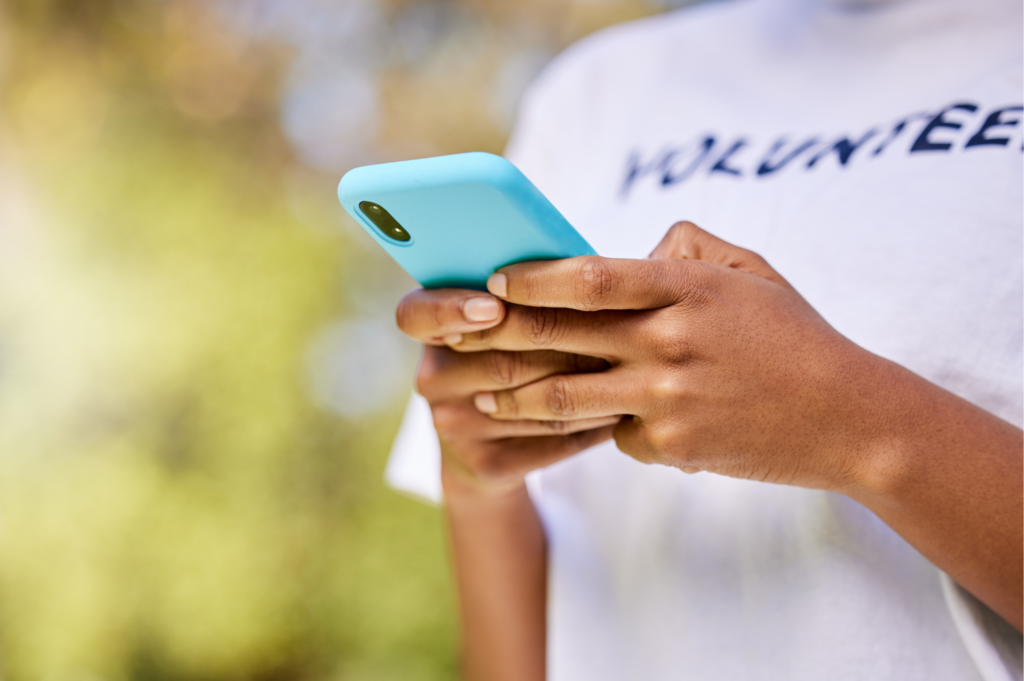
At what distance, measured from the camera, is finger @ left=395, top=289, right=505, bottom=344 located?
40cm

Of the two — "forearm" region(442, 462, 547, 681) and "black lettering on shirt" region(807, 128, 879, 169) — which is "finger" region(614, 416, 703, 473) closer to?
"forearm" region(442, 462, 547, 681)

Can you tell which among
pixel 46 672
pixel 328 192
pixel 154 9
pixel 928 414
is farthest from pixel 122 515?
pixel 928 414

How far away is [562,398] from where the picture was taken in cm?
39

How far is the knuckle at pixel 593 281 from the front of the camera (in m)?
0.34

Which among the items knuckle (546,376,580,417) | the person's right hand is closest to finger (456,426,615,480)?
the person's right hand

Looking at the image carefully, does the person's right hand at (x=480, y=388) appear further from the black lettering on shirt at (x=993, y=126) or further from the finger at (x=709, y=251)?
the black lettering on shirt at (x=993, y=126)

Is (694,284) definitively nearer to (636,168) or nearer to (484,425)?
(484,425)

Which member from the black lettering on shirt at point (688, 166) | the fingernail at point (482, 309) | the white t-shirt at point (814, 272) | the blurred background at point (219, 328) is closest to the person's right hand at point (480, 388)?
the fingernail at point (482, 309)

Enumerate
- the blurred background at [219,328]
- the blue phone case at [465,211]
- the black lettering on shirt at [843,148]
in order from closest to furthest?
1. the blue phone case at [465,211]
2. the black lettering on shirt at [843,148]
3. the blurred background at [219,328]

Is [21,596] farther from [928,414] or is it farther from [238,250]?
[928,414]

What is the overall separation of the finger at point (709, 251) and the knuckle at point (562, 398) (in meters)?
0.11

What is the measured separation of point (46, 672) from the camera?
7.17ft

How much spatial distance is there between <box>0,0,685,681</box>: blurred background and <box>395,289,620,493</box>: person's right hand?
187cm

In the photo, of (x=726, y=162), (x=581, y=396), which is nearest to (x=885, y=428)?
(x=581, y=396)
